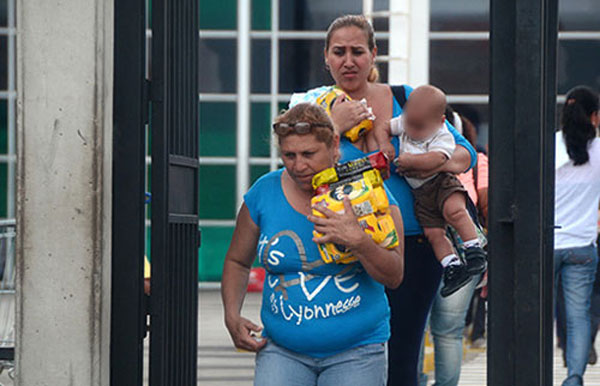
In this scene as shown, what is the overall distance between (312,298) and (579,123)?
4025 millimetres

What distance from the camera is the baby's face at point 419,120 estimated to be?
5.26 meters

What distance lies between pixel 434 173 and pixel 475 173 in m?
2.63

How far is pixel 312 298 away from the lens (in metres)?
4.44

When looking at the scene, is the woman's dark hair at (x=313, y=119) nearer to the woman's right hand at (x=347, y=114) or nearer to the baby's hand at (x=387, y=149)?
the woman's right hand at (x=347, y=114)

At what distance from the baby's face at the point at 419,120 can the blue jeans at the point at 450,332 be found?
81.5 inches

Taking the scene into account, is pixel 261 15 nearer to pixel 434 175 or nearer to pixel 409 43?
pixel 409 43

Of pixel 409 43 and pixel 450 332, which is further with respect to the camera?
pixel 409 43

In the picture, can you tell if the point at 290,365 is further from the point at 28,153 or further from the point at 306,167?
the point at 28,153

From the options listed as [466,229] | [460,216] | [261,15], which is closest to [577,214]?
[466,229]

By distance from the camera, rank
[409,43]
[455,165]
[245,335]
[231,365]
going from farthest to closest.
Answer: [409,43] < [231,365] < [455,165] < [245,335]

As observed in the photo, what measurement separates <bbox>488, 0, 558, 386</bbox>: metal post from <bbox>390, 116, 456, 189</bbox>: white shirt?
83 cm

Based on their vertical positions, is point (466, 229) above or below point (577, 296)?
above

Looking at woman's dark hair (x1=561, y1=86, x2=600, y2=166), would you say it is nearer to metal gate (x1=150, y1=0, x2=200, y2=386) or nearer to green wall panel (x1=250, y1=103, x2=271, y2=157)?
metal gate (x1=150, y1=0, x2=200, y2=386)

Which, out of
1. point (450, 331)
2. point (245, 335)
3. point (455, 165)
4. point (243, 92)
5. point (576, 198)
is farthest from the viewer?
point (243, 92)
